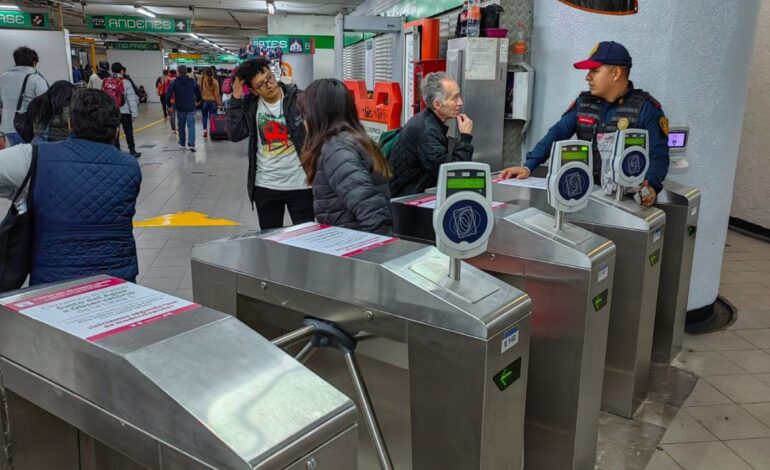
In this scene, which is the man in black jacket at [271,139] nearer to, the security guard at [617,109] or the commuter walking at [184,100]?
the security guard at [617,109]

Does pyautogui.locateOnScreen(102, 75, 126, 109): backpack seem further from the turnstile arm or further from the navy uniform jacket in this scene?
the turnstile arm

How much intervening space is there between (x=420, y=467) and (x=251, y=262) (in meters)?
0.70

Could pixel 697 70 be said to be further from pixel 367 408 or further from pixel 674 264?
pixel 367 408

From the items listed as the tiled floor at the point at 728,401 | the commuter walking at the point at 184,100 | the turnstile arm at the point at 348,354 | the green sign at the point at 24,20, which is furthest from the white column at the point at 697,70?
the green sign at the point at 24,20

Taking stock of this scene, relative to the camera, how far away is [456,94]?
2.96m

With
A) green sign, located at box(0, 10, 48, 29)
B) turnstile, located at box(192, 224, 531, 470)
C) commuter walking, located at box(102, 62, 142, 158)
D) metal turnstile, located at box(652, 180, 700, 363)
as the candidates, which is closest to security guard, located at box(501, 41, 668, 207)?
metal turnstile, located at box(652, 180, 700, 363)

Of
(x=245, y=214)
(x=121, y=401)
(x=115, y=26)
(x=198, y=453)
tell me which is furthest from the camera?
(x=115, y=26)

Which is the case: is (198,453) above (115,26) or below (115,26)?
below

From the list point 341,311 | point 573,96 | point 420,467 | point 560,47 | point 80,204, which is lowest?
point 420,467

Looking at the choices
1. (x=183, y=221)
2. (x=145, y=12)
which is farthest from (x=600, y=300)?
(x=145, y=12)

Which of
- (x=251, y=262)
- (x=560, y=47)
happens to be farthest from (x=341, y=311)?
(x=560, y=47)

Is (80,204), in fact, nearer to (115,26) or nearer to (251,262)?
(251,262)

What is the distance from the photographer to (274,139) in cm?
313

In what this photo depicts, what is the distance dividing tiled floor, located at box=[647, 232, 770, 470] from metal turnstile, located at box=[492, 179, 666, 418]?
260mm
